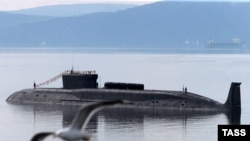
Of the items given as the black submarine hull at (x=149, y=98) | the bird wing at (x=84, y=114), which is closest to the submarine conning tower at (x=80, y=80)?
the black submarine hull at (x=149, y=98)

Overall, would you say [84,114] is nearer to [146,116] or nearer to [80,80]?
[146,116]

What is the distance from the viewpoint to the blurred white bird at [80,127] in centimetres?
2170

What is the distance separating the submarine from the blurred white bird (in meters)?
52.5

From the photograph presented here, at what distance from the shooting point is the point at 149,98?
77812mm

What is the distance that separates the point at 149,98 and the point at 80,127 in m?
55.4

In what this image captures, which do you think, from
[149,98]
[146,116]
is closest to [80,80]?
[149,98]

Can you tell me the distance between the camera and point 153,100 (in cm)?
7756

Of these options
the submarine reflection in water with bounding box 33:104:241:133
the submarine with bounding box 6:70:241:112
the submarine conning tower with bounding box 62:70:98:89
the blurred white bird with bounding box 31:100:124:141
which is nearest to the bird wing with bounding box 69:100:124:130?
the blurred white bird with bounding box 31:100:124:141

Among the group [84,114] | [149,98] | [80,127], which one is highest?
A: [84,114]

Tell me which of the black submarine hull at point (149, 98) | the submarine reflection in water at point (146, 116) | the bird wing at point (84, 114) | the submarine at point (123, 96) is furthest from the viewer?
the submarine at point (123, 96)

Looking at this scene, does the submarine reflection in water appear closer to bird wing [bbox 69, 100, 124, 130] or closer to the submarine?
the submarine

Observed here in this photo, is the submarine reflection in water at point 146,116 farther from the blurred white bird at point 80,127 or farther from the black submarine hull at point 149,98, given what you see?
the blurred white bird at point 80,127

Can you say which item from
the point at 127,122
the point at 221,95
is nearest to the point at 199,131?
the point at 127,122

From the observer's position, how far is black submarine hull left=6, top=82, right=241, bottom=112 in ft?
246
